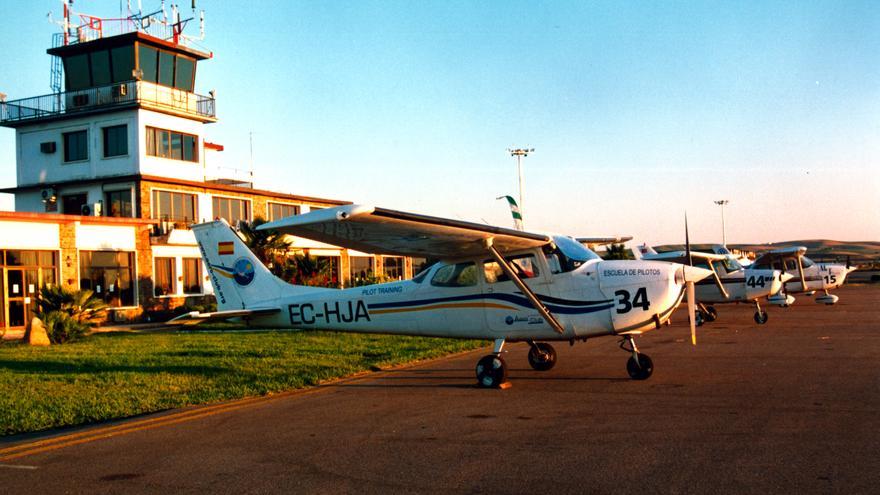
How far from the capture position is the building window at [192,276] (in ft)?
105

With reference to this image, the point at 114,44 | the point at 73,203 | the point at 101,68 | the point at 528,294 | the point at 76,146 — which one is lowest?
the point at 528,294

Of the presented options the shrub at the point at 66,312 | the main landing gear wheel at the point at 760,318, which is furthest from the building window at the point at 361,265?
the main landing gear wheel at the point at 760,318

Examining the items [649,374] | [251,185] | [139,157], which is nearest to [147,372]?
[649,374]

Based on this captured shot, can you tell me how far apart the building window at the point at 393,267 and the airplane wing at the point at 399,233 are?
32.5 m

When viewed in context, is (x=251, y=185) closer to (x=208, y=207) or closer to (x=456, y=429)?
(x=208, y=207)

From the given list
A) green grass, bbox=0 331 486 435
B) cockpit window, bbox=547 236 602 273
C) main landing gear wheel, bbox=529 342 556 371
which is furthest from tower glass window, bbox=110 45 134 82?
cockpit window, bbox=547 236 602 273

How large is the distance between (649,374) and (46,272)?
22550 mm

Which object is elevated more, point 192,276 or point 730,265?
point 192,276

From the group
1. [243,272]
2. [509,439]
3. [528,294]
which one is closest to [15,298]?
[243,272]

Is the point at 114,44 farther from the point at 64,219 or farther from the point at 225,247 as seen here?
the point at 225,247

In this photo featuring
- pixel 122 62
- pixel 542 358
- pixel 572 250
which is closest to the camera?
pixel 572 250

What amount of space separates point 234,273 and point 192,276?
19.8 metres

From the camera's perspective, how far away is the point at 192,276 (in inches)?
1270

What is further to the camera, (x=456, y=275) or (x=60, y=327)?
(x=60, y=327)
